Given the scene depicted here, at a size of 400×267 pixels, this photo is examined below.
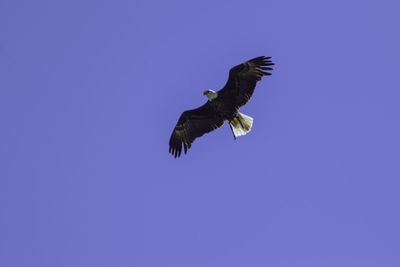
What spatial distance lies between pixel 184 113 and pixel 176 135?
710 millimetres

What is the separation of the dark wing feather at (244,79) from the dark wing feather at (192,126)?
0.95 metres

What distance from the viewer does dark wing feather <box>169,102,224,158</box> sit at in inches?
859

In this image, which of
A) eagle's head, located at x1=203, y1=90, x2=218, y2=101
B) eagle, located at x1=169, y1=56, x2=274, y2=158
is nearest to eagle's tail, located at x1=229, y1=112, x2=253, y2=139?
eagle, located at x1=169, y1=56, x2=274, y2=158

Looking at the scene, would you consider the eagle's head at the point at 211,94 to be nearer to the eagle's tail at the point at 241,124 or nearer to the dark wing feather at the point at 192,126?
the dark wing feather at the point at 192,126

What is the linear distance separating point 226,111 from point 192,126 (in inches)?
51.4

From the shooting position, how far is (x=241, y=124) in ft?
71.2

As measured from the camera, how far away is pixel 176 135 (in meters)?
22.2

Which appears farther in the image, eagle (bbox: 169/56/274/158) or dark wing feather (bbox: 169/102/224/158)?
dark wing feather (bbox: 169/102/224/158)

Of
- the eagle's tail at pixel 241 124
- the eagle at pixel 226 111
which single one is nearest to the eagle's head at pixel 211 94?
the eagle at pixel 226 111

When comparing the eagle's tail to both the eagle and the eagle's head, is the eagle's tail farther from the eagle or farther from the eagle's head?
the eagle's head

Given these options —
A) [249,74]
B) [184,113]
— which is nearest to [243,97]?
[249,74]

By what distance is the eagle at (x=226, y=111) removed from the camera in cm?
2073

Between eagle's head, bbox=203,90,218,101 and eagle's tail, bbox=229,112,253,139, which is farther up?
eagle's head, bbox=203,90,218,101

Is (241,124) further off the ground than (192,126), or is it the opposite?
(192,126)
